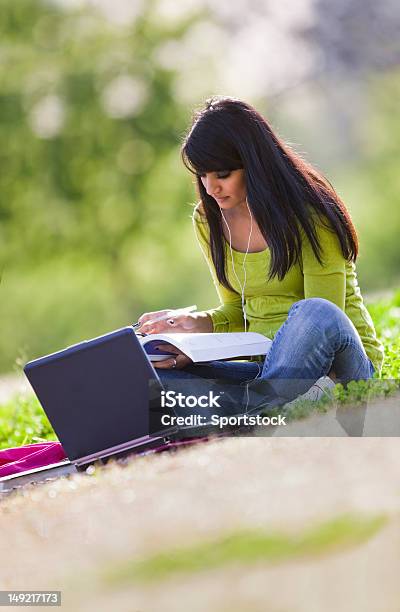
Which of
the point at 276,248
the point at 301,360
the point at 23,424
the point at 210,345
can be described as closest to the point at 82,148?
the point at 23,424

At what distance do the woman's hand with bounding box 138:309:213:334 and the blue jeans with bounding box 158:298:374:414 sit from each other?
20 centimetres

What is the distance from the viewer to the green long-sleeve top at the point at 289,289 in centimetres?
329

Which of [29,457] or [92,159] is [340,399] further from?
[92,159]

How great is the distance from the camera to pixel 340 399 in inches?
119

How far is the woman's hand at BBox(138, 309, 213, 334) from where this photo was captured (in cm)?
335

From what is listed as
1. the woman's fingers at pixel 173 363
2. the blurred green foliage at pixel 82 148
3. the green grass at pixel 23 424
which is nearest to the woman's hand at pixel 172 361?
the woman's fingers at pixel 173 363

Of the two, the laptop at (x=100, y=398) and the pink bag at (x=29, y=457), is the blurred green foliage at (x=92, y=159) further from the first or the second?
the laptop at (x=100, y=398)

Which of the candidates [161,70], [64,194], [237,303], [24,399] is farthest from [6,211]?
[237,303]

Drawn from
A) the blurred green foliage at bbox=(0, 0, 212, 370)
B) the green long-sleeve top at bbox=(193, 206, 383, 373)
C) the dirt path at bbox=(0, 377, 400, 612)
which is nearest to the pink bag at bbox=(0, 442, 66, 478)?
the dirt path at bbox=(0, 377, 400, 612)

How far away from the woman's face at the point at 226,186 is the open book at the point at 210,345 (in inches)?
19.4

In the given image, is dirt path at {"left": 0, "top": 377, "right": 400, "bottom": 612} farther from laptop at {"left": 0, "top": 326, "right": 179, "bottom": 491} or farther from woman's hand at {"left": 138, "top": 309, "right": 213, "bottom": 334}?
woman's hand at {"left": 138, "top": 309, "right": 213, "bottom": 334}

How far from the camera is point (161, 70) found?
14.6 meters

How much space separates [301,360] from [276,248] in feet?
1.63

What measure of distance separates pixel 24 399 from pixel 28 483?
8.21ft
